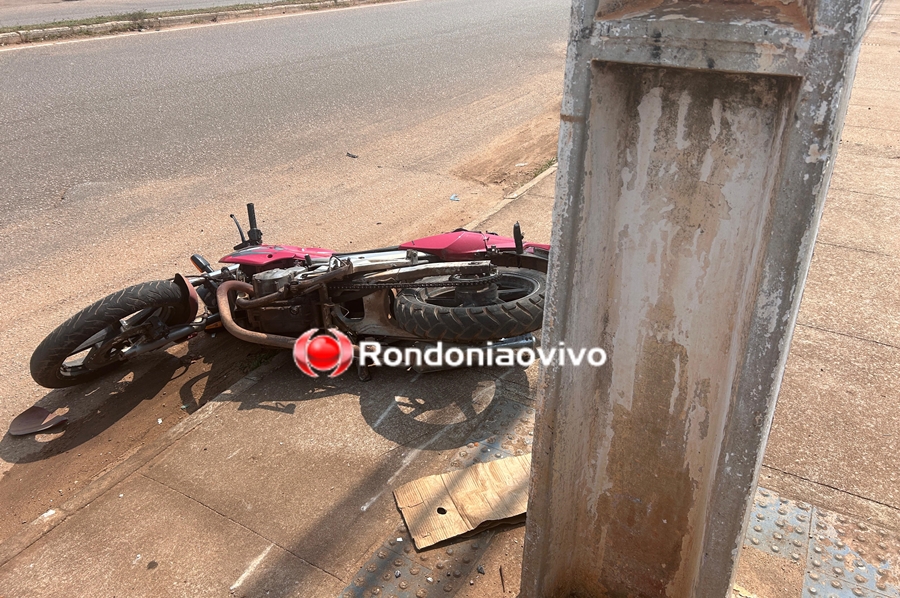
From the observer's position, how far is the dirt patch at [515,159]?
7.96m

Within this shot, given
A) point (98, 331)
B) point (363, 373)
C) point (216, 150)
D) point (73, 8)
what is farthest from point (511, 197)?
point (73, 8)

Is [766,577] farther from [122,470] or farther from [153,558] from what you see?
[122,470]

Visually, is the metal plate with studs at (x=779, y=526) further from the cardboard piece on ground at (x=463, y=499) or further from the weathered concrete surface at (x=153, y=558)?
the weathered concrete surface at (x=153, y=558)

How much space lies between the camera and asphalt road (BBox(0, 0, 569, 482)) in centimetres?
585

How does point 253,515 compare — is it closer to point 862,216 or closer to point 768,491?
point 768,491

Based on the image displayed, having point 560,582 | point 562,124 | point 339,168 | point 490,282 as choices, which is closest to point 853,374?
point 490,282

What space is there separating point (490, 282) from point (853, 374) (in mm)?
2130

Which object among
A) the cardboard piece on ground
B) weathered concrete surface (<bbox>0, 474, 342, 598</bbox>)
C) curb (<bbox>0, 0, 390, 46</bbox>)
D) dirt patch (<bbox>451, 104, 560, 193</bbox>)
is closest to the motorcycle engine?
weathered concrete surface (<bbox>0, 474, 342, 598</bbox>)

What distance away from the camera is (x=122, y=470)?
3580 millimetres

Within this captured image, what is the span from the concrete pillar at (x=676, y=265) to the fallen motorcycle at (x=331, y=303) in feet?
5.16

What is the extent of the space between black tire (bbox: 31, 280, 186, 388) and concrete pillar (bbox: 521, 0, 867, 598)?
2.84m

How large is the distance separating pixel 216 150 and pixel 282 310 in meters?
5.29

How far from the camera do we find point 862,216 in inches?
247

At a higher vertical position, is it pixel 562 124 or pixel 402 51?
pixel 562 124
